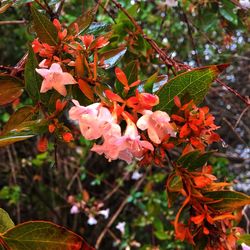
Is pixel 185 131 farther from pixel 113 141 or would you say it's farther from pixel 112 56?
pixel 112 56

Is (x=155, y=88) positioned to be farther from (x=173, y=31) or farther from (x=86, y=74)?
(x=173, y=31)

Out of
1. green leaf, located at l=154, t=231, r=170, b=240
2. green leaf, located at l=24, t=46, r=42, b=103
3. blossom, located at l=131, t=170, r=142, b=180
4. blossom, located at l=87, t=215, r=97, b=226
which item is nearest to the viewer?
green leaf, located at l=24, t=46, r=42, b=103

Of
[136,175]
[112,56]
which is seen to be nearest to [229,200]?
[112,56]

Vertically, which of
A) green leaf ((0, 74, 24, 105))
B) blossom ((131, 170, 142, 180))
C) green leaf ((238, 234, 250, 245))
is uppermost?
green leaf ((0, 74, 24, 105))

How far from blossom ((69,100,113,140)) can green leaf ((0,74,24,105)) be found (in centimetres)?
16

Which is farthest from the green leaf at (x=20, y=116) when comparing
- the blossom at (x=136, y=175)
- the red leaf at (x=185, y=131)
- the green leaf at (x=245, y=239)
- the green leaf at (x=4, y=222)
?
the blossom at (x=136, y=175)

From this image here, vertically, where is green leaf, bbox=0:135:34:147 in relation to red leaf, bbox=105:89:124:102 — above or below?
below

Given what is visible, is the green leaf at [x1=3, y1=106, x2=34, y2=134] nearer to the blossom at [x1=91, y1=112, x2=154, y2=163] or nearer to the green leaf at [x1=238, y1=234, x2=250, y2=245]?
the blossom at [x1=91, y1=112, x2=154, y2=163]

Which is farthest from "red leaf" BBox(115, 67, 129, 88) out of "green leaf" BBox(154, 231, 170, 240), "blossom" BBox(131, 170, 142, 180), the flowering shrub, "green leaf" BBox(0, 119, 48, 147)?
"blossom" BBox(131, 170, 142, 180)

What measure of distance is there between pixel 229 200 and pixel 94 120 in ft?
0.64

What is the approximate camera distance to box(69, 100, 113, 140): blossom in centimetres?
53

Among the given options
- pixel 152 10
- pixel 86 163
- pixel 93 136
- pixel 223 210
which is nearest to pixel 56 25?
pixel 93 136

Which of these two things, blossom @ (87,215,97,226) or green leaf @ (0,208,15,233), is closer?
green leaf @ (0,208,15,233)

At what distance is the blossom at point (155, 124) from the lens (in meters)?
0.53
